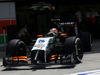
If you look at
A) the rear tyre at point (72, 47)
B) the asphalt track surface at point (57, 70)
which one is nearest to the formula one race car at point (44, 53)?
the rear tyre at point (72, 47)

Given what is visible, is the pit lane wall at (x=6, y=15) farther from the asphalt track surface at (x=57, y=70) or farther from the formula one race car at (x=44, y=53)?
the asphalt track surface at (x=57, y=70)

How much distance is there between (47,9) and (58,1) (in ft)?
3.20

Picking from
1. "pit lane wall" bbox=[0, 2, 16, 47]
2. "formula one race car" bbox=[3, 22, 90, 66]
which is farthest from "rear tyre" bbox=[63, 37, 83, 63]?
"pit lane wall" bbox=[0, 2, 16, 47]

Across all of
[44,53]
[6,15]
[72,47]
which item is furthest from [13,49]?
[6,15]

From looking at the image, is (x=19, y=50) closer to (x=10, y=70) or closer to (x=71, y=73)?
(x=10, y=70)

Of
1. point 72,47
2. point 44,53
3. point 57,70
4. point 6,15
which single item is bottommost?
point 57,70

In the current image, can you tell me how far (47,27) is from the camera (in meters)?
19.6

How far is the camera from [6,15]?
1742 centimetres

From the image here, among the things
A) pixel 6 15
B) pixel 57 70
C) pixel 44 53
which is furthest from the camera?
pixel 6 15

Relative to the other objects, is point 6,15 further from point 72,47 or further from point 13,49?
point 72,47

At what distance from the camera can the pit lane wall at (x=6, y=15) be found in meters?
17.2

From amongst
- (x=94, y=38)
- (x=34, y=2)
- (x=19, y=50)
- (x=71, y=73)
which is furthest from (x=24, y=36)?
(x=71, y=73)

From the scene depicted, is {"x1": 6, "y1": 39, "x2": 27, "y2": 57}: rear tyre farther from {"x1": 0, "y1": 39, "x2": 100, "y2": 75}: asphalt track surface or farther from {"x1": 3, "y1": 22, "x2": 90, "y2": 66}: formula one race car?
{"x1": 0, "y1": 39, "x2": 100, "y2": 75}: asphalt track surface

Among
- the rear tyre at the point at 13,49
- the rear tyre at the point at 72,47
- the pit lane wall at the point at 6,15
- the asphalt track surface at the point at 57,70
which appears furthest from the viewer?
the pit lane wall at the point at 6,15
